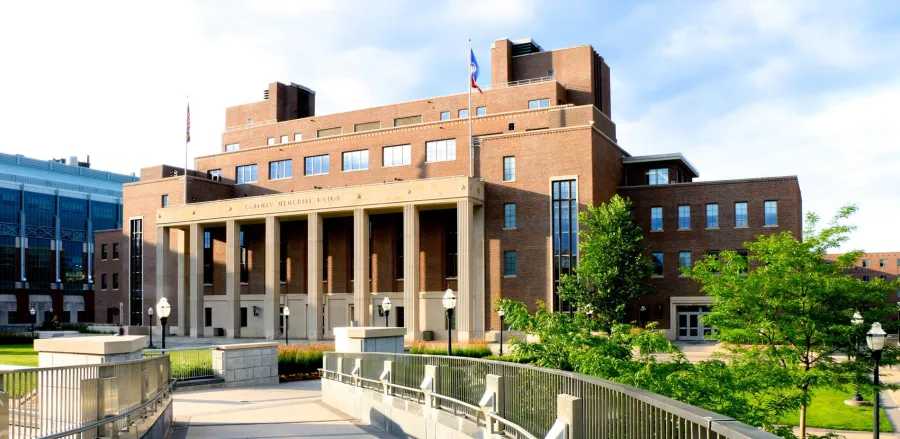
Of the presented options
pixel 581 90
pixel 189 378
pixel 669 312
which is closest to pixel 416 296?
pixel 669 312

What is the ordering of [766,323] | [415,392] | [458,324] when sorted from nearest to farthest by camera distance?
[415,392] < [766,323] < [458,324]

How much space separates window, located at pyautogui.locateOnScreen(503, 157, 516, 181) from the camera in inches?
2355

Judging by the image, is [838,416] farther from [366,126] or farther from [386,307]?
[366,126]

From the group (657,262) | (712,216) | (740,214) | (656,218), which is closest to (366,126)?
(656,218)

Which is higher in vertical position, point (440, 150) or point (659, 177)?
point (440, 150)

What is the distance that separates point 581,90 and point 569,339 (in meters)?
52.2

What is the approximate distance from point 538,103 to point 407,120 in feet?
44.8

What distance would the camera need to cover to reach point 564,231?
5747 cm

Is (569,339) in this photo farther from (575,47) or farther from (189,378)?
(575,47)

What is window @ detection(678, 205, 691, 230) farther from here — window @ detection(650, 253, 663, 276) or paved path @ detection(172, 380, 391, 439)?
paved path @ detection(172, 380, 391, 439)

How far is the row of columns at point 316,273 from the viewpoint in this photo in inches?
2264

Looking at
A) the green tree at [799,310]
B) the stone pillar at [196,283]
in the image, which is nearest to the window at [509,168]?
the stone pillar at [196,283]

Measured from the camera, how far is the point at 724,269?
78.8 feet

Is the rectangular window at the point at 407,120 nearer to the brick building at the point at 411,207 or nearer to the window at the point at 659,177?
the brick building at the point at 411,207
